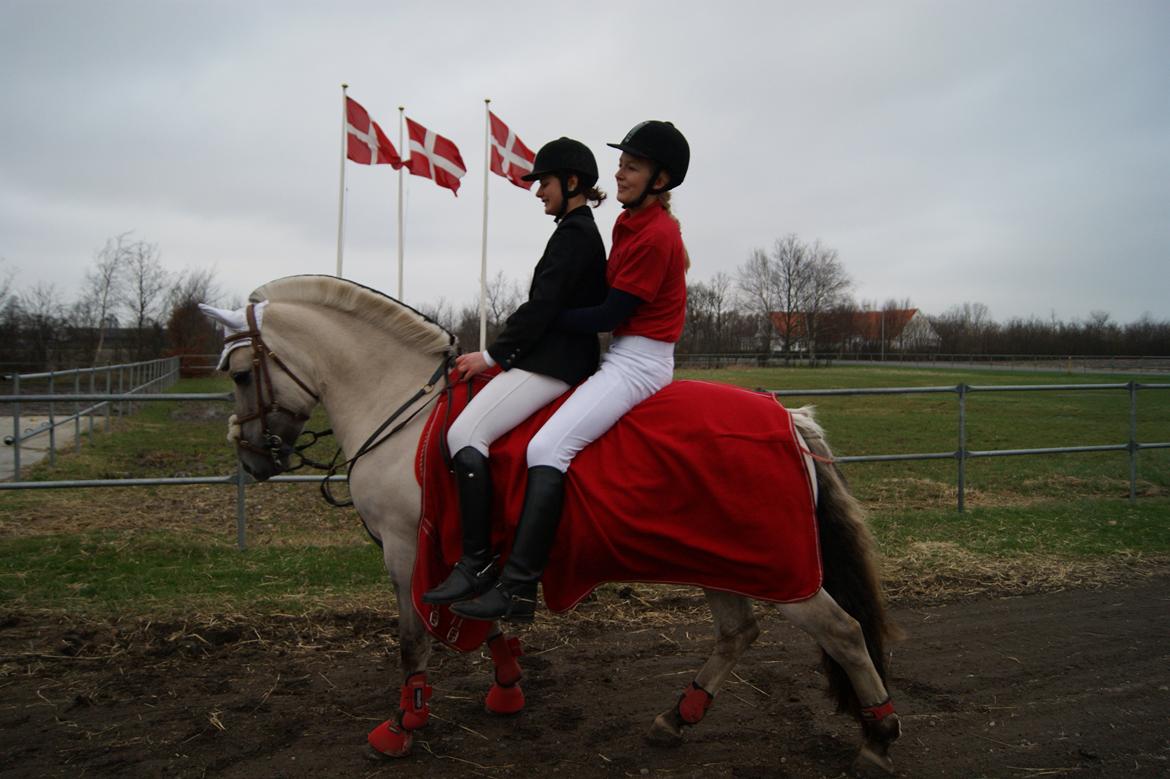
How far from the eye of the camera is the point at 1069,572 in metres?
5.99

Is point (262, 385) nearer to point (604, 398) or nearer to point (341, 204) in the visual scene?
point (604, 398)

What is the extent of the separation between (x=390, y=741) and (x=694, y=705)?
4.78 ft

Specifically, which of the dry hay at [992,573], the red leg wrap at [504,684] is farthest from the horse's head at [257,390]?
the dry hay at [992,573]

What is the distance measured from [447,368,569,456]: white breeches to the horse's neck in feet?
1.87

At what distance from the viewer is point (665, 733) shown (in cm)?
339

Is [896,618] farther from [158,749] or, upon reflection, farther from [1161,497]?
[1161,497]

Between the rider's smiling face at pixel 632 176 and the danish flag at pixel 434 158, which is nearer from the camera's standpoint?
the rider's smiling face at pixel 632 176

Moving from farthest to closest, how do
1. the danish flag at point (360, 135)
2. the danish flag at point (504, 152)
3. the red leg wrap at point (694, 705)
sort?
1. the danish flag at point (504, 152)
2. the danish flag at point (360, 135)
3. the red leg wrap at point (694, 705)

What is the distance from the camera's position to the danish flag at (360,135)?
49.2 feet

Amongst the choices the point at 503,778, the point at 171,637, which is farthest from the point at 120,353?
the point at 503,778

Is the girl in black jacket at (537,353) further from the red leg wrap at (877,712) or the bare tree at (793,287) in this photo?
the bare tree at (793,287)

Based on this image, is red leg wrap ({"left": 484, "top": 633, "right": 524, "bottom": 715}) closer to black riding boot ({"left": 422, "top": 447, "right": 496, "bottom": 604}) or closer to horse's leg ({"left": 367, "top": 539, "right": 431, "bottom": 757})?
horse's leg ({"left": 367, "top": 539, "right": 431, "bottom": 757})

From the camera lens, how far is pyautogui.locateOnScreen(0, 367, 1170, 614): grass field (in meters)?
5.39

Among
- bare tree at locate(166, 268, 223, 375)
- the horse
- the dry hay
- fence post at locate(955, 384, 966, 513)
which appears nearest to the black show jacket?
the horse
